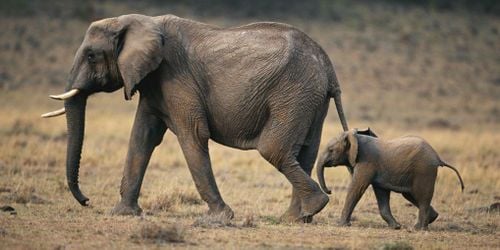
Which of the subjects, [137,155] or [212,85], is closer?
[212,85]

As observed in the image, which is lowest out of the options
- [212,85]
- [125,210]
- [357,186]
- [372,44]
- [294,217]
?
[372,44]

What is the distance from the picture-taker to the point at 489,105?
131 feet

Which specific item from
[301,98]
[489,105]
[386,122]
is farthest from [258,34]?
[489,105]

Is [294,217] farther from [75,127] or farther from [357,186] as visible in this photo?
[75,127]

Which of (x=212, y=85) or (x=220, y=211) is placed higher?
(x=212, y=85)

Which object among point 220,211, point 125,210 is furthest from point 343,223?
point 125,210

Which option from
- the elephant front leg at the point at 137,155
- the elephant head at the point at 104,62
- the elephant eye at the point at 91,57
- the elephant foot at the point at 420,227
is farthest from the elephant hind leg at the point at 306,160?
the elephant eye at the point at 91,57

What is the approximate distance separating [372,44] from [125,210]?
36.7 meters

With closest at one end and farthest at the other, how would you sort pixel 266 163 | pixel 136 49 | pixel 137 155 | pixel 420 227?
pixel 136 49
pixel 420 227
pixel 137 155
pixel 266 163

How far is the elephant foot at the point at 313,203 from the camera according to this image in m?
13.6

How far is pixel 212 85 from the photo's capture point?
1357 centimetres

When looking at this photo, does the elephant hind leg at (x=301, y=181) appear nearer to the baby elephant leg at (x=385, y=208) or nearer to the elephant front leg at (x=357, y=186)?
the elephant front leg at (x=357, y=186)

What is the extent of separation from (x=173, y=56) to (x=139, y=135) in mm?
1220

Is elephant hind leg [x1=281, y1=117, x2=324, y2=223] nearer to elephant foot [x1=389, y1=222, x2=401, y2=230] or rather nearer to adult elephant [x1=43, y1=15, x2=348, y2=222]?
adult elephant [x1=43, y1=15, x2=348, y2=222]
